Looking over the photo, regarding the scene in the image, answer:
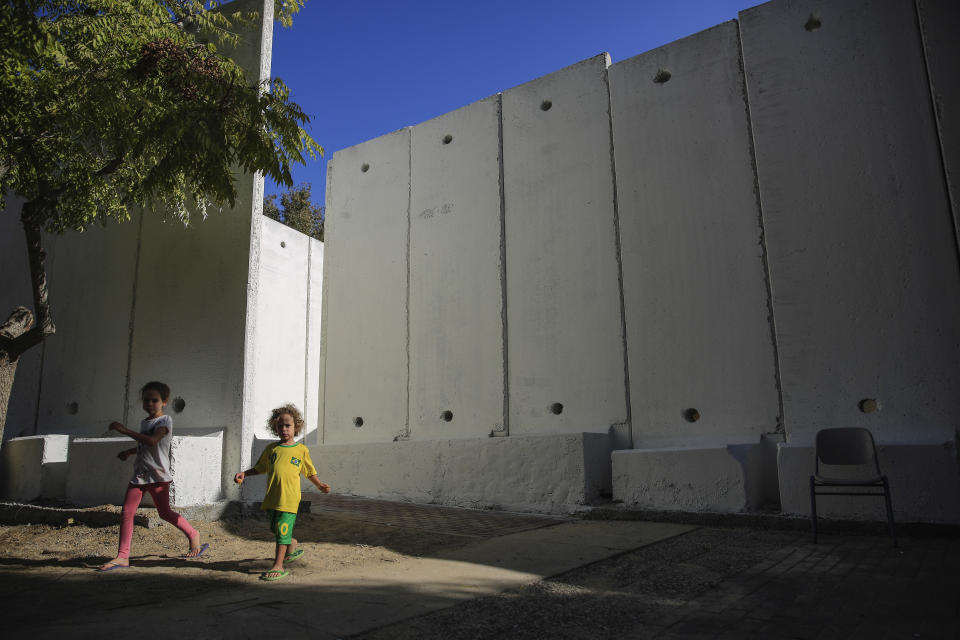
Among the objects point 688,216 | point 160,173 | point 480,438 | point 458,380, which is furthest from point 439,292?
point 160,173

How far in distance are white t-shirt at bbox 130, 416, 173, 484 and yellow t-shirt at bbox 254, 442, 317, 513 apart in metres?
0.93

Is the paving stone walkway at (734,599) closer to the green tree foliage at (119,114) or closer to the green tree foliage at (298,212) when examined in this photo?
the green tree foliage at (119,114)

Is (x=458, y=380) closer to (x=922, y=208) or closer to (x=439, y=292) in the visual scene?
(x=439, y=292)

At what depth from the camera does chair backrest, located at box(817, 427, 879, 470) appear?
5.95 metres

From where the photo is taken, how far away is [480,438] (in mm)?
8648

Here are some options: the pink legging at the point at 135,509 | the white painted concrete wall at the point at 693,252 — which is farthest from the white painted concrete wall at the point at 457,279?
the pink legging at the point at 135,509

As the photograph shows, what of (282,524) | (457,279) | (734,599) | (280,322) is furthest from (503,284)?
(734,599)

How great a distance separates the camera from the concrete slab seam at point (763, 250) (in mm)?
6969

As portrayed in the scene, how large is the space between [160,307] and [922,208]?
8870mm

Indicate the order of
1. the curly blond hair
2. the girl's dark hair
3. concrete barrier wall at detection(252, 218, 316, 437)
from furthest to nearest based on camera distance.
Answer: concrete barrier wall at detection(252, 218, 316, 437) < the girl's dark hair < the curly blond hair

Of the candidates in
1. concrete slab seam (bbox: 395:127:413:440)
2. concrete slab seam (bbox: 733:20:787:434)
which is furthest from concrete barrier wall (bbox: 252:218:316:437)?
concrete slab seam (bbox: 733:20:787:434)

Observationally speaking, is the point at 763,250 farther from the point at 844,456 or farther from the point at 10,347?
the point at 10,347

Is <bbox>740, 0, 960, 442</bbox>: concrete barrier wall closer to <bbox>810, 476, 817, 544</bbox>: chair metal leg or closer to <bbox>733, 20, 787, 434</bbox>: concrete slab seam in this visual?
<bbox>733, 20, 787, 434</bbox>: concrete slab seam

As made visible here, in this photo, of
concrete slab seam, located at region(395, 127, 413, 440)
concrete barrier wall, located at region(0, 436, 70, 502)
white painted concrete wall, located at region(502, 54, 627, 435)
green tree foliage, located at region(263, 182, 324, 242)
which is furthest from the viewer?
green tree foliage, located at region(263, 182, 324, 242)
